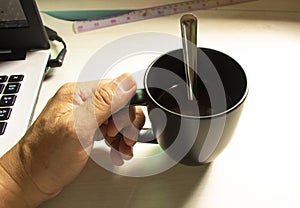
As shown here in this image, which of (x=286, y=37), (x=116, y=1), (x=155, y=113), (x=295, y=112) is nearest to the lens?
(x=155, y=113)

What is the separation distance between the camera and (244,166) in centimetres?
43

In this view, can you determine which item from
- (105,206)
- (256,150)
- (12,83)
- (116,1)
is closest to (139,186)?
(105,206)

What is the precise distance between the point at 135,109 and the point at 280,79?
219 millimetres

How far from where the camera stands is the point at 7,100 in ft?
1.69

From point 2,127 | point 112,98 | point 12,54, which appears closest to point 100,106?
point 112,98

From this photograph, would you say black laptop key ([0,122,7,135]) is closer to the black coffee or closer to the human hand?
the human hand

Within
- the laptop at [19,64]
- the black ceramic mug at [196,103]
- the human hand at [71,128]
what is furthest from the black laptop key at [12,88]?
the black ceramic mug at [196,103]

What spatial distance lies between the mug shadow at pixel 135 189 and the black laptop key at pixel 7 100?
154mm

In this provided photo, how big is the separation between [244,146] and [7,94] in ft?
1.08

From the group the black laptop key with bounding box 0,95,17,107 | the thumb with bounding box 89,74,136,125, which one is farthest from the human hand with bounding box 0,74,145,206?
the black laptop key with bounding box 0,95,17,107

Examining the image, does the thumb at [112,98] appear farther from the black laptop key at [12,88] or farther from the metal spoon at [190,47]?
the black laptop key at [12,88]

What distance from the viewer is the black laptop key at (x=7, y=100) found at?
1.68 ft

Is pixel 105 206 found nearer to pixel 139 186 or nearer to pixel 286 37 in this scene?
pixel 139 186

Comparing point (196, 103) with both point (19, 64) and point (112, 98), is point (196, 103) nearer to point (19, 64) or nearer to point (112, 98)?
point (112, 98)
